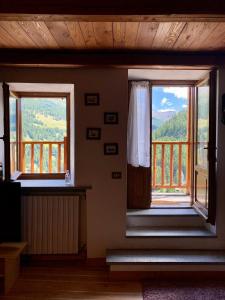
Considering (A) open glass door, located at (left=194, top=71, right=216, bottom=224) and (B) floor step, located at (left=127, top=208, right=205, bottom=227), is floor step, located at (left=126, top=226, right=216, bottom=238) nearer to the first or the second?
(B) floor step, located at (left=127, top=208, right=205, bottom=227)

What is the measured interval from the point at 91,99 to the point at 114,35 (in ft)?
2.77

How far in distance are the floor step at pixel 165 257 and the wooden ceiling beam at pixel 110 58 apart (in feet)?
6.66

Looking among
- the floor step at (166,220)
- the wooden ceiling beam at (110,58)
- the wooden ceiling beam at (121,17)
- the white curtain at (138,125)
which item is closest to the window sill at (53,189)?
the floor step at (166,220)

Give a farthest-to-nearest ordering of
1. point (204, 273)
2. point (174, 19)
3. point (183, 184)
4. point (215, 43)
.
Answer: point (183, 184) → point (204, 273) → point (215, 43) → point (174, 19)

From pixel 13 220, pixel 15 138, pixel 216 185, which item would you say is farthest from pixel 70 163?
pixel 216 185

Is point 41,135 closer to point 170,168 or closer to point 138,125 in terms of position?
point 138,125

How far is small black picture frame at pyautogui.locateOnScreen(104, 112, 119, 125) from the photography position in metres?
3.23

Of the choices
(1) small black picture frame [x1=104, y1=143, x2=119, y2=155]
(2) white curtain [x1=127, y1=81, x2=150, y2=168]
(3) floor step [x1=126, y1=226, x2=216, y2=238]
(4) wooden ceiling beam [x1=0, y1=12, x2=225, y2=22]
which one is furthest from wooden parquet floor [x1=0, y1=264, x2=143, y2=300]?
(4) wooden ceiling beam [x1=0, y1=12, x2=225, y2=22]

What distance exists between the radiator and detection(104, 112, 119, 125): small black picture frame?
94 centimetres

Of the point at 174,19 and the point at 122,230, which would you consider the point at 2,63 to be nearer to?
the point at 174,19

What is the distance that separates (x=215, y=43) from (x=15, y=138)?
8.48ft

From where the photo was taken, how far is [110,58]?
307cm

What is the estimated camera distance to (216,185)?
3227 millimetres
